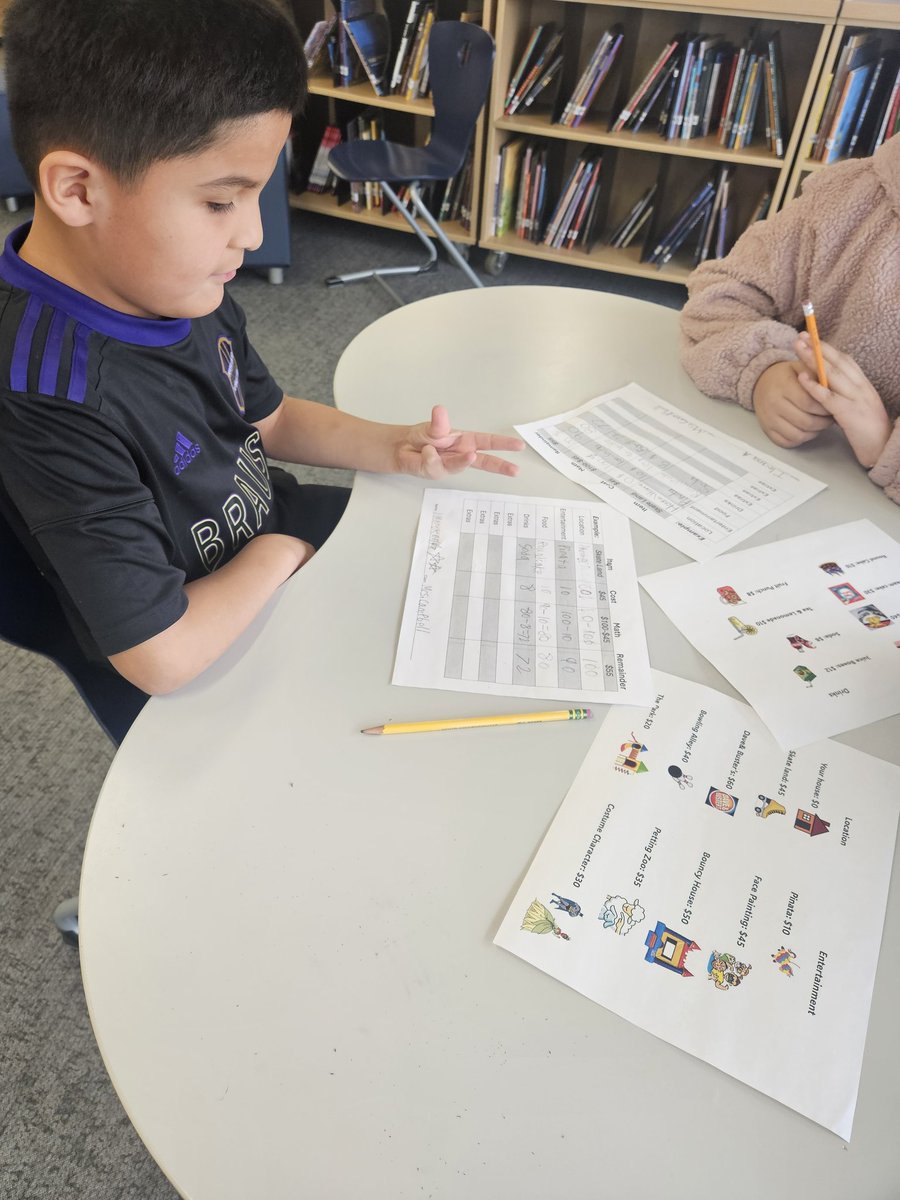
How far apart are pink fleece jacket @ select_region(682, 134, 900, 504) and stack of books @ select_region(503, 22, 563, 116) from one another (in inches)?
74.9

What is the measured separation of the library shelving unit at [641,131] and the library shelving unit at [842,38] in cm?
2

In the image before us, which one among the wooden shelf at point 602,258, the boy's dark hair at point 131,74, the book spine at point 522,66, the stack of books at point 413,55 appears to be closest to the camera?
the boy's dark hair at point 131,74

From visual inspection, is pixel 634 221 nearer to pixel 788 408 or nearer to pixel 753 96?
pixel 753 96

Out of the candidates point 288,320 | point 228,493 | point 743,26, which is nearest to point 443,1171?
point 228,493

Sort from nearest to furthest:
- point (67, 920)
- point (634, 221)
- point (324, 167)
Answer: point (67, 920)
point (634, 221)
point (324, 167)

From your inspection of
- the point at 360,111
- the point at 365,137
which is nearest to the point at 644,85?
the point at 365,137

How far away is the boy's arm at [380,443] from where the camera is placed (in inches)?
33.5

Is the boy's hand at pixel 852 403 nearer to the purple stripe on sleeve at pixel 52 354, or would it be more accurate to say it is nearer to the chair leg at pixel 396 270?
the purple stripe on sleeve at pixel 52 354

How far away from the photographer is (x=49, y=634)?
2.68ft

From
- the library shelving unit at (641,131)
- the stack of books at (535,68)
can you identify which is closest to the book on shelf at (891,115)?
the library shelving unit at (641,131)

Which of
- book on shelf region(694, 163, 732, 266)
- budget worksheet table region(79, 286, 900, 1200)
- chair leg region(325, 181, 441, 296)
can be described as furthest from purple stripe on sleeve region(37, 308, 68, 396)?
book on shelf region(694, 163, 732, 266)

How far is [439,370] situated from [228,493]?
13.7 inches

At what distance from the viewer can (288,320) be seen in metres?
2.60

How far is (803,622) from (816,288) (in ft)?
1.72
